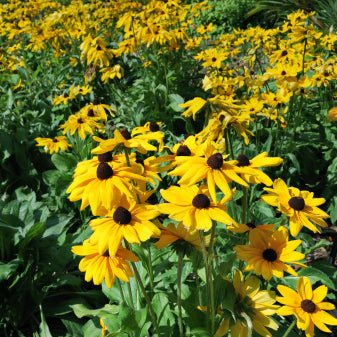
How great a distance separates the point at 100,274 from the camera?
1025mm

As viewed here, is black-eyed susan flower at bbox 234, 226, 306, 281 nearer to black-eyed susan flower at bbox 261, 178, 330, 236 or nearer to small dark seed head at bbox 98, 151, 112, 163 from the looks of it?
black-eyed susan flower at bbox 261, 178, 330, 236

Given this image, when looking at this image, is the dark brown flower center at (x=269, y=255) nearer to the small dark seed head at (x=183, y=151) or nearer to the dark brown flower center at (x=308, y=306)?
the dark brown flower center at (x=308, y=306)

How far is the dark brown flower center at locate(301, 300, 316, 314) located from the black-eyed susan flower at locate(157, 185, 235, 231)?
417mm

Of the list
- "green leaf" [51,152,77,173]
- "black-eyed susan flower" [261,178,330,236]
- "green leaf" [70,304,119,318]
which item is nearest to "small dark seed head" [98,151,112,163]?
"black-eyed susan flower" [261,178,330,236]

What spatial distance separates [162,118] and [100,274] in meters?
2.47

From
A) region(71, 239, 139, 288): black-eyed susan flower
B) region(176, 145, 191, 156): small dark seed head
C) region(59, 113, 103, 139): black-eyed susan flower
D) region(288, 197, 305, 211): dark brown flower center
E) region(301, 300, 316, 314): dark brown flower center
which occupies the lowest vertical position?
region(59, 113, 103, 139): black-eyed susan flower

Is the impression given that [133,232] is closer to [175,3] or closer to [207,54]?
[207,54]

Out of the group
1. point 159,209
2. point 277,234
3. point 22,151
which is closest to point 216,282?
point 277,234

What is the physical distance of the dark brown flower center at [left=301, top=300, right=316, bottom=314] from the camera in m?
1.10

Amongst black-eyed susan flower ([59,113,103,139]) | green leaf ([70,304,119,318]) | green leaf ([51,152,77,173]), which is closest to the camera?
green leaf ([70,304,119,318])

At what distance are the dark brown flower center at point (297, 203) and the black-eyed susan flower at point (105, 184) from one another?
53 cm

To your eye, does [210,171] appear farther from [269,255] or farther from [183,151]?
[269,255]

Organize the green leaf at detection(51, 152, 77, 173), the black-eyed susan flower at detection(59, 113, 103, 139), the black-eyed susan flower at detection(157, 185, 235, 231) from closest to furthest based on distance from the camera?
the black-eyed susan flower at detection(157, 185, 235, 231) → the black-eyed susan flower at detection(59, 113, 103, 139) → the green leaf at detection(51, 152, 77, 173)

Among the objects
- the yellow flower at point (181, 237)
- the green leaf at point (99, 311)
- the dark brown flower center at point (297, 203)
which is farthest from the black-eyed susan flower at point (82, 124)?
the dark brown flower center at point (297, 203)
